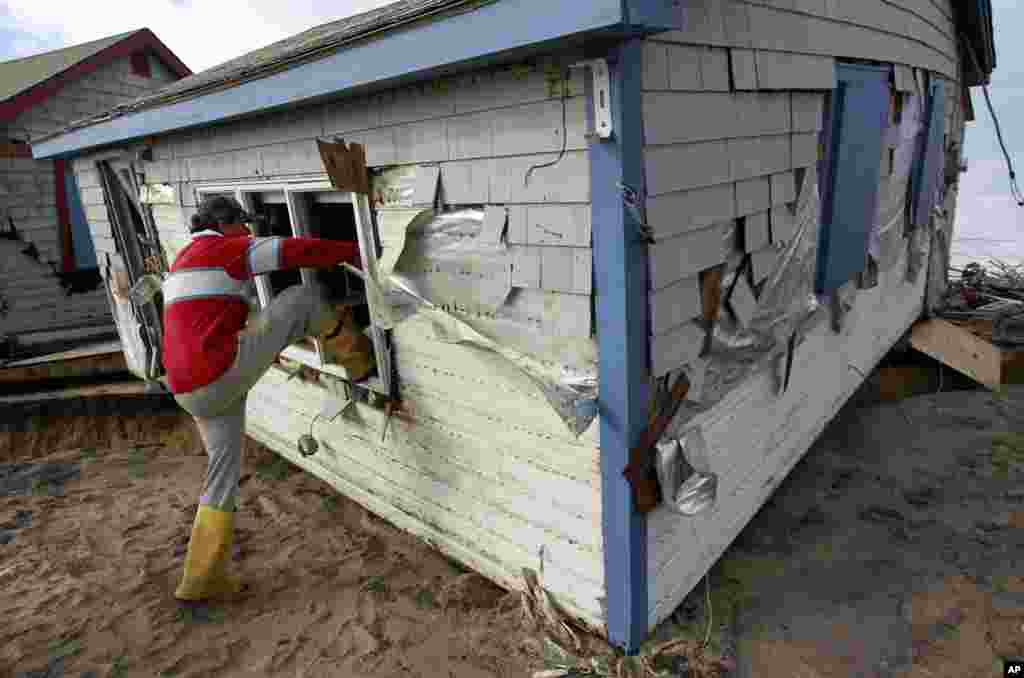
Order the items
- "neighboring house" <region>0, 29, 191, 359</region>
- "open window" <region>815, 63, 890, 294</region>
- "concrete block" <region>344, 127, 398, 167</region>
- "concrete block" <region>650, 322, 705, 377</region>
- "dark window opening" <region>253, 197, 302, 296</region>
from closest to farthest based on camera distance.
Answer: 1. "concrete block" <region>650, 322, 705, 377</region>
2. "concrete block" <region>344, 127, 398, 167</region>
3. "open window" <region>815, 63, 890, 294</region>
4. "dark window opening" <region>253, 197, 302, 296</region>
5. "neighboring house" <region>0, 29, 191, 359</region>

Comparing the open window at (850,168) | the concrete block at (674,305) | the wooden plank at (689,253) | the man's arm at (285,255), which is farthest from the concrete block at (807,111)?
the man's arm at (285,255)

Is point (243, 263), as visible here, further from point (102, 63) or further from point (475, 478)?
point (102, 63)

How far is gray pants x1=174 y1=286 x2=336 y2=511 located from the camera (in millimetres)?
3551

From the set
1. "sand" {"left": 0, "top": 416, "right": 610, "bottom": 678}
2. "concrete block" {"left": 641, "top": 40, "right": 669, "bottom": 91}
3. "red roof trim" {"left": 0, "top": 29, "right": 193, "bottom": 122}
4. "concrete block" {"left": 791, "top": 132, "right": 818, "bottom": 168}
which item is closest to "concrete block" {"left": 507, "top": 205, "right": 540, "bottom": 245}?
"concrete block" {"left": 641, "top": 40, "right": 669, "bottom": 91}

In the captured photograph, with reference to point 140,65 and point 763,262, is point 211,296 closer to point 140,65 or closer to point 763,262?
point 763,262

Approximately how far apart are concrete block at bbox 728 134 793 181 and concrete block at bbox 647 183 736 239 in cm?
13

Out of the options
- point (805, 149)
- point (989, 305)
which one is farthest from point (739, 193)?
point (989, 305)

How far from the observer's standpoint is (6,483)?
5.92 m

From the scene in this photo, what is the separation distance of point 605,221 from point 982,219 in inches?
1021

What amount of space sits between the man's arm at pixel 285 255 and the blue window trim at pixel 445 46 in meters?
0.76

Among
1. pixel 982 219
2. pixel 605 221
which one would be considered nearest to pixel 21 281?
pixel 605 221

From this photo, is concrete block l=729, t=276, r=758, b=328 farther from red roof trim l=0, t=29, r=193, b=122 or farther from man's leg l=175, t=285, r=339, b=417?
red roof trim l=0, t=29, r=193, b=122

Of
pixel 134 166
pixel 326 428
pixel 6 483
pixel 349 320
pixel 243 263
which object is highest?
pixel 134 166

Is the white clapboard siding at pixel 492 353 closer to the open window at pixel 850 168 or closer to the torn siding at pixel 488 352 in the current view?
the torn siding at pixel 488 352
